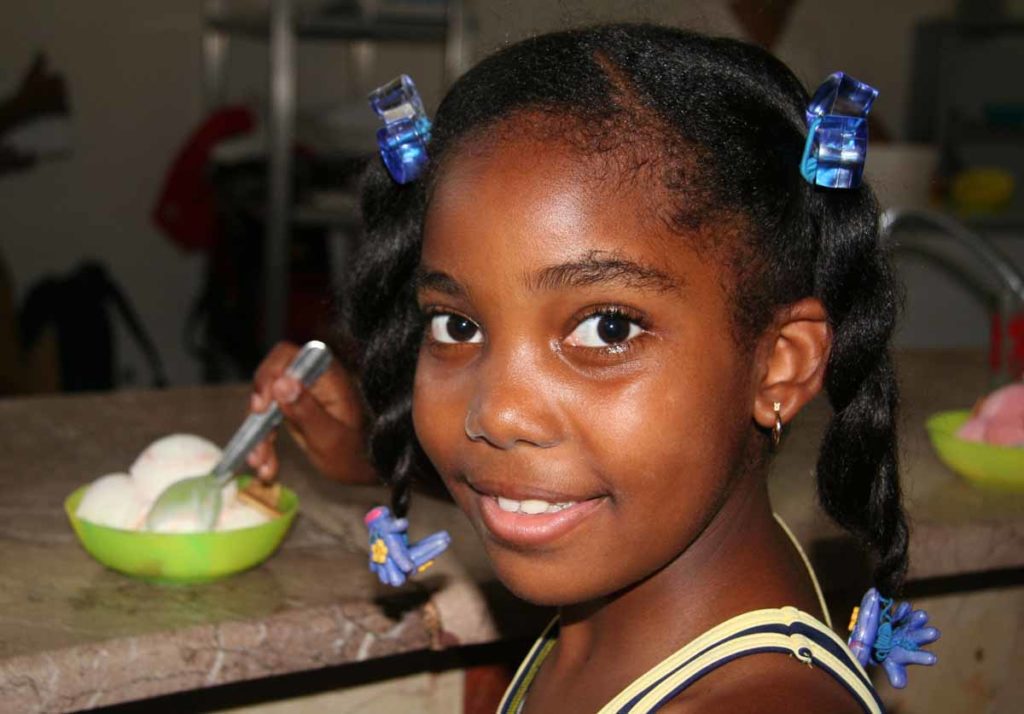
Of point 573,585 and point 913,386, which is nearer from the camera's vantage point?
point 573,585

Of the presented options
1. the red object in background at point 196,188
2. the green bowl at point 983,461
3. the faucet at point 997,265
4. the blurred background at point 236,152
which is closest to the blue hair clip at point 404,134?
the green bowl at point 983,461

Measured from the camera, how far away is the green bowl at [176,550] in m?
1.15

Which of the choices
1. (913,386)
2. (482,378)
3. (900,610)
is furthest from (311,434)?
(913,386)

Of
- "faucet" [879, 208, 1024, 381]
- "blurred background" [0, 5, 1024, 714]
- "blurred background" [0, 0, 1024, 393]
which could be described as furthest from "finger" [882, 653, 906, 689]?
"blurred background" [0, 0, 1024, 393]

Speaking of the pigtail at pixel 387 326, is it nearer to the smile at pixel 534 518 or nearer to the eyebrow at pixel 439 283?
the eyebrow at pixel 439 283

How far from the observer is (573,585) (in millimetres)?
890

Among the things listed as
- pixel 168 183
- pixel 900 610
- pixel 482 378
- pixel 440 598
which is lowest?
pixel 168 183

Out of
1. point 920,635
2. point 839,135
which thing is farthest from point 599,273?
point 920,635

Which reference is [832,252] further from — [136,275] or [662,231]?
[136,275]

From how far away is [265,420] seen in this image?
4.36 feet

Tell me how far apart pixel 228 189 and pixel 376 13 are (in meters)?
0.79

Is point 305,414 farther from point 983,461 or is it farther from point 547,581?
point 983,461

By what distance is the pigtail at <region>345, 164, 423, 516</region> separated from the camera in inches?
43.1

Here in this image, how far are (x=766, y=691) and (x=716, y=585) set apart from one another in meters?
0.12
